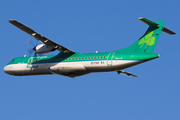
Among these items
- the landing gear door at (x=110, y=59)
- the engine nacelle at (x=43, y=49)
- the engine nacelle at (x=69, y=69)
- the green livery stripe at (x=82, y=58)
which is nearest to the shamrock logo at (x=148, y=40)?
the green livery stripe at (x=82, y=58)

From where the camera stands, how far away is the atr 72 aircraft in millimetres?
36344

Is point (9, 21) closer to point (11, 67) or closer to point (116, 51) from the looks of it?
point (11, 67)

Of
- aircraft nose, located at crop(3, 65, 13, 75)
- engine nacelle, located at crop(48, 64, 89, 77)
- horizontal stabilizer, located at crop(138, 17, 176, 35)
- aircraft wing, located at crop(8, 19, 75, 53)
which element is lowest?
aircraft nose, located at crop(3, 65, 13, 75)

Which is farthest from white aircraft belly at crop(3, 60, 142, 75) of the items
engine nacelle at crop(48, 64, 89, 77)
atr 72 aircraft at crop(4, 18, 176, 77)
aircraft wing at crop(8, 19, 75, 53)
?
aircraft wing at crop(8, 19, 75, 53)

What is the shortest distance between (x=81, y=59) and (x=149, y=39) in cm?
663

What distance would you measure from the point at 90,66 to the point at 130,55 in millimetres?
3958

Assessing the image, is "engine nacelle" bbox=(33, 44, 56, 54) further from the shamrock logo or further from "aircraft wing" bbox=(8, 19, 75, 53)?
the shamrock logo

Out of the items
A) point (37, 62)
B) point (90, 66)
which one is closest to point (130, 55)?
point (90, 66)

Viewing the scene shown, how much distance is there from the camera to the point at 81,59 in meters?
38.5

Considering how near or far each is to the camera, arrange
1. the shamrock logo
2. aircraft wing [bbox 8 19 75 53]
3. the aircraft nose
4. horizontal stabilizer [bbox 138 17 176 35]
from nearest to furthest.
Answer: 1. horizontal stabilizer [bbox 138 17 176 35]
2. the shamrock logo
3. aircraft wing [bbox 8 19 75 53]
4. the aircraft nose

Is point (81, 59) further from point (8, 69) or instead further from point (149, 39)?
point (8, 69)

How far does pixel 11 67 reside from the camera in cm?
4244

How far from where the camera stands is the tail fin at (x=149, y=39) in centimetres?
3644

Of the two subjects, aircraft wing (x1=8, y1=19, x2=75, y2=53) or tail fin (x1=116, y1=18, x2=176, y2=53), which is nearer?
tail fin (x1=116, y1=18, x2=176, y2=53)
